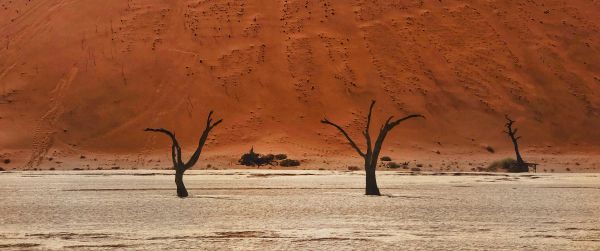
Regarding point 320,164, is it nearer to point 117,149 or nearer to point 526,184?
point 117,149

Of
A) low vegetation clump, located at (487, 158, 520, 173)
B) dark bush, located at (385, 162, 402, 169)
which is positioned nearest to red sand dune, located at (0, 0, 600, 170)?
dark bush, located at (385, 162, 402, 169)

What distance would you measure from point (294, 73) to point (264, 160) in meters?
13.1

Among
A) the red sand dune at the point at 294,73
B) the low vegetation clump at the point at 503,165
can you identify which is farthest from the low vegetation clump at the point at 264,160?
the low vegetation clump at the point at 503,165

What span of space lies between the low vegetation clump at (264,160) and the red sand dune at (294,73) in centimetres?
273

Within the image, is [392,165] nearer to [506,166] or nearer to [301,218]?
[506,166]

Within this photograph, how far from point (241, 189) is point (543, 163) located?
94.3 feet

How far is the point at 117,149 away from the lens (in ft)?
185

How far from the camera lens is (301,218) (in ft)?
59.0

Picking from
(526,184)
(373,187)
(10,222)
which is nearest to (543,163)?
(526,184)

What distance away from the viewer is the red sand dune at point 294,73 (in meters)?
58.2

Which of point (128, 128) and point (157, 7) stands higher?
point (157, 7)

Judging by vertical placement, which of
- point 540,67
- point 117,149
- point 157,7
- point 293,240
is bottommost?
point 293,240

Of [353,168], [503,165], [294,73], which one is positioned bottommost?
[353,168]

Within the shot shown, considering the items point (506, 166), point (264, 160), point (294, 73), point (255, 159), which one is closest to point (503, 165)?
point (506, 166)
